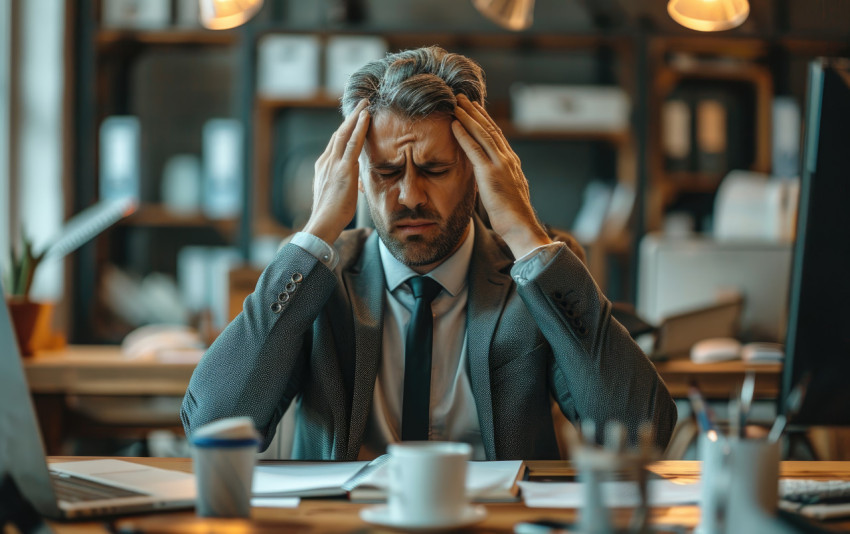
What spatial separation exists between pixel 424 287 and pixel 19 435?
763mm

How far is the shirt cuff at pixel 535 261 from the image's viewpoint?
52.4 inches

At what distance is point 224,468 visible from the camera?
0.87m

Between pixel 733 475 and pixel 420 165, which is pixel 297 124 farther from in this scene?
pixel 733 475

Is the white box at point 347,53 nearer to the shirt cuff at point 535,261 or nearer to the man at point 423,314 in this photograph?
the man at point 423,314

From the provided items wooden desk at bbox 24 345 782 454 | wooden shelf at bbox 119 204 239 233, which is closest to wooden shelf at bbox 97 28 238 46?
wooden shelf at bbox 119 204 239 233

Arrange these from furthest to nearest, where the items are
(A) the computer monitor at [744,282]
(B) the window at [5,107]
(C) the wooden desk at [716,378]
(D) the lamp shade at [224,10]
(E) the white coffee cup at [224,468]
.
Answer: (B) the window at [5,107] < (A) the computer monitor at [744,282] < (C) the wooden desk at [716,378] < (D) the lamp shade at [224,10] < (E) the white coffee cup at [224,468]

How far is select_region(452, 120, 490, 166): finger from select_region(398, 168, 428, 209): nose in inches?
3.7

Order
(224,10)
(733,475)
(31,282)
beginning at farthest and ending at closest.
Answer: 1. (31,282)
2. (224,10)
3. (733,475)

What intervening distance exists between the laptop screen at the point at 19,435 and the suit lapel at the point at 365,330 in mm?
543

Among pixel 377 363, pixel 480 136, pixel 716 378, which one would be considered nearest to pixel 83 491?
pixel 377 363

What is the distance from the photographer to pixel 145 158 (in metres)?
3.92

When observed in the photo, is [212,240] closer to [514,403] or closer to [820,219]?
[514,403]

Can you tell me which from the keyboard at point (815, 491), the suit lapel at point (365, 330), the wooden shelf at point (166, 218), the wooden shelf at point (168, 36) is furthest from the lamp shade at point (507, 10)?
the keyboard at point (815, 491)

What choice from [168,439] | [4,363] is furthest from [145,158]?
[4,363]
